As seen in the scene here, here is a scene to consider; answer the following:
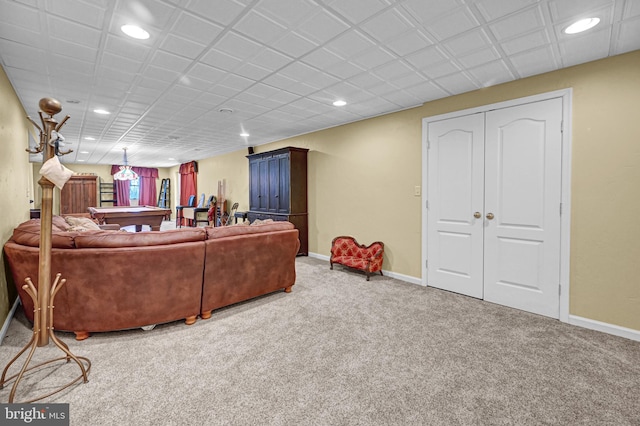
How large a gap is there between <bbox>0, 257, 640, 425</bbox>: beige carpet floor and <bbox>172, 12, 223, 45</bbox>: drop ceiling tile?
97.1 inches

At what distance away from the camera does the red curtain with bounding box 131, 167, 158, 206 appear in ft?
38.5

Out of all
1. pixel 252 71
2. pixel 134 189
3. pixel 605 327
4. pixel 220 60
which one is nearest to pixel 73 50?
pixel 220 60

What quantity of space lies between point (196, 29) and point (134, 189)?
11.5 metres

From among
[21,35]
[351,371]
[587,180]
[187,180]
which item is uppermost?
[21,35]

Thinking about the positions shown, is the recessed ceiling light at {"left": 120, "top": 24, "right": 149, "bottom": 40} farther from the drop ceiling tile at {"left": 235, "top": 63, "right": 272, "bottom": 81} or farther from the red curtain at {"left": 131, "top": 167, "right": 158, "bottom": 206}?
the red curtain at {"left": 131, "top": 167, "right": 158, "bottom": 206}

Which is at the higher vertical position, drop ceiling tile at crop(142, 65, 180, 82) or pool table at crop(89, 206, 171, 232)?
drop ceiling tile at crop(142, 65, 180, 82)

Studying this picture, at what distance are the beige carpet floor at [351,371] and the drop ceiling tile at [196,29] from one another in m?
2.47

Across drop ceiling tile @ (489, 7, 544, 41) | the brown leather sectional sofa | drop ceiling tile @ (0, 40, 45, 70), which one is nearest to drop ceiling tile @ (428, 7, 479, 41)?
drop ceiling tile @ (489, 7, 544, 41)

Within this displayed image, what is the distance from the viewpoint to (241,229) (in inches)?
123

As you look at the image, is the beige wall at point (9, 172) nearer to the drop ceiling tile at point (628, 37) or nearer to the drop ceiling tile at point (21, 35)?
the drop ceiling tile at point (21, 35)

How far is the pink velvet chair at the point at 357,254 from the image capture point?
4.20m

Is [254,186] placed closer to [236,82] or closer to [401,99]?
[236,82]

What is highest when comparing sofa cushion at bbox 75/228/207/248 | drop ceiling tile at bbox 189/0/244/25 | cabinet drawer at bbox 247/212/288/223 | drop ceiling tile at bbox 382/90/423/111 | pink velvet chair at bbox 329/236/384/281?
drop ceiling tile at bbox 382/90/423/111

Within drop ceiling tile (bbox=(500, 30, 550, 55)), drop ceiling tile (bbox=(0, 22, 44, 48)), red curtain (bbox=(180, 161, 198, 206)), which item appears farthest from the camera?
red curtain (bbox=(180, 161, 198, 206))
